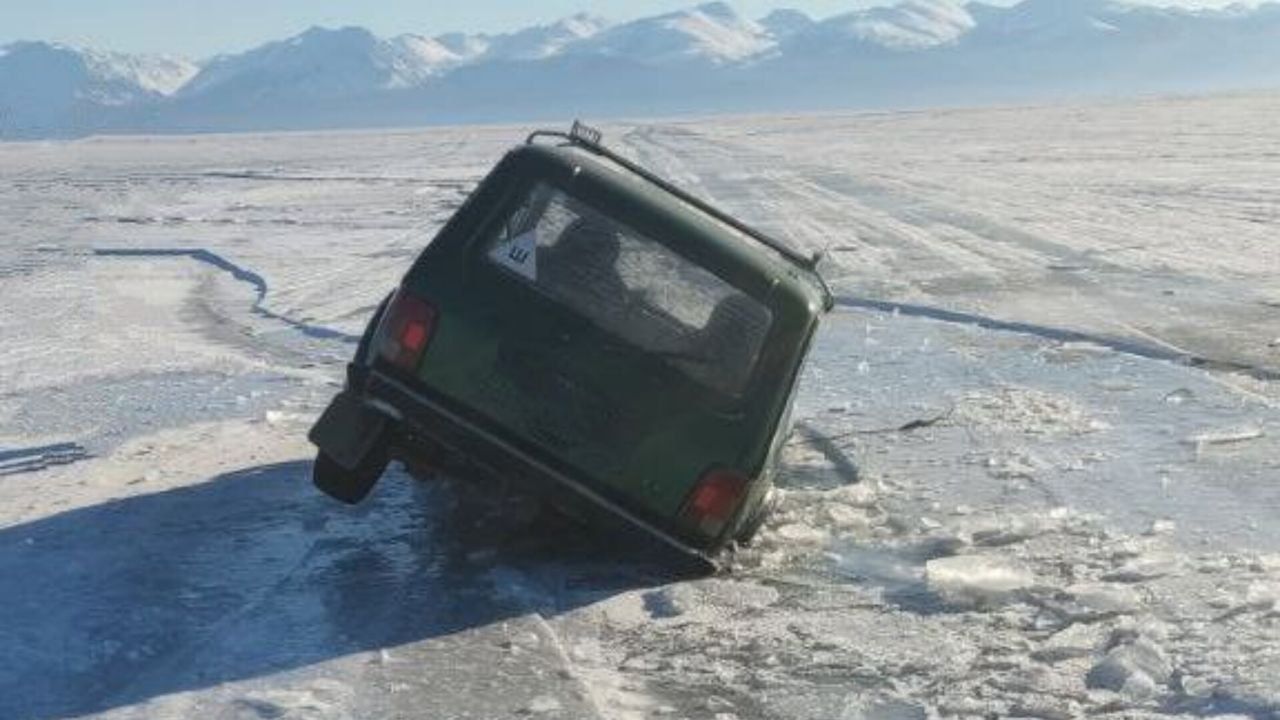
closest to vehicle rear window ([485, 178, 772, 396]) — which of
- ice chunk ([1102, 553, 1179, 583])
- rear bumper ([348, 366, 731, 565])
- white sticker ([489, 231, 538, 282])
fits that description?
white sticker ([489, 231, 538, 282])

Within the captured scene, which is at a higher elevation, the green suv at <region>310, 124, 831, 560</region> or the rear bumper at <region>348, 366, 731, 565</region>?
the green suv at <region>310, 124, 831, 560</region>

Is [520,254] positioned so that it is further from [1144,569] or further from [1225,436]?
[1225,436]

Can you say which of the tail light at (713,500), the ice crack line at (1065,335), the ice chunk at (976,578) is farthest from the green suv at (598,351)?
the ice crack line at (1065,335)

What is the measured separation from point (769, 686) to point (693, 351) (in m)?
1.36

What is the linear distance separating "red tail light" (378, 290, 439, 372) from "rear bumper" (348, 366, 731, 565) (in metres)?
0.08

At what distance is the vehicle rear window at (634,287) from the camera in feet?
18.9

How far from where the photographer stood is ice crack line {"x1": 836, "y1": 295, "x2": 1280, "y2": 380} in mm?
9906

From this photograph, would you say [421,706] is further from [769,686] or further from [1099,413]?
[1099,413]

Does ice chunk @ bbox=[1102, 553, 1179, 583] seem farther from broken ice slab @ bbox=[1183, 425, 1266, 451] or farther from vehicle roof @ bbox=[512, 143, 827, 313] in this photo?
broken ice slab @ bbox=[1183, 425, 1266, 451]

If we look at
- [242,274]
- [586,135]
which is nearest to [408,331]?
[586,135]

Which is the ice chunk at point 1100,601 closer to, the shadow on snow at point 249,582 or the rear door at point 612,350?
the rear door at point 612,350

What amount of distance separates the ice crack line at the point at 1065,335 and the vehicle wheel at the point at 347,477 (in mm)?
5843

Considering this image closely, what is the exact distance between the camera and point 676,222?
230 inches

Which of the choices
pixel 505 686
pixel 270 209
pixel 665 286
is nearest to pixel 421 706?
pixel 505 686
